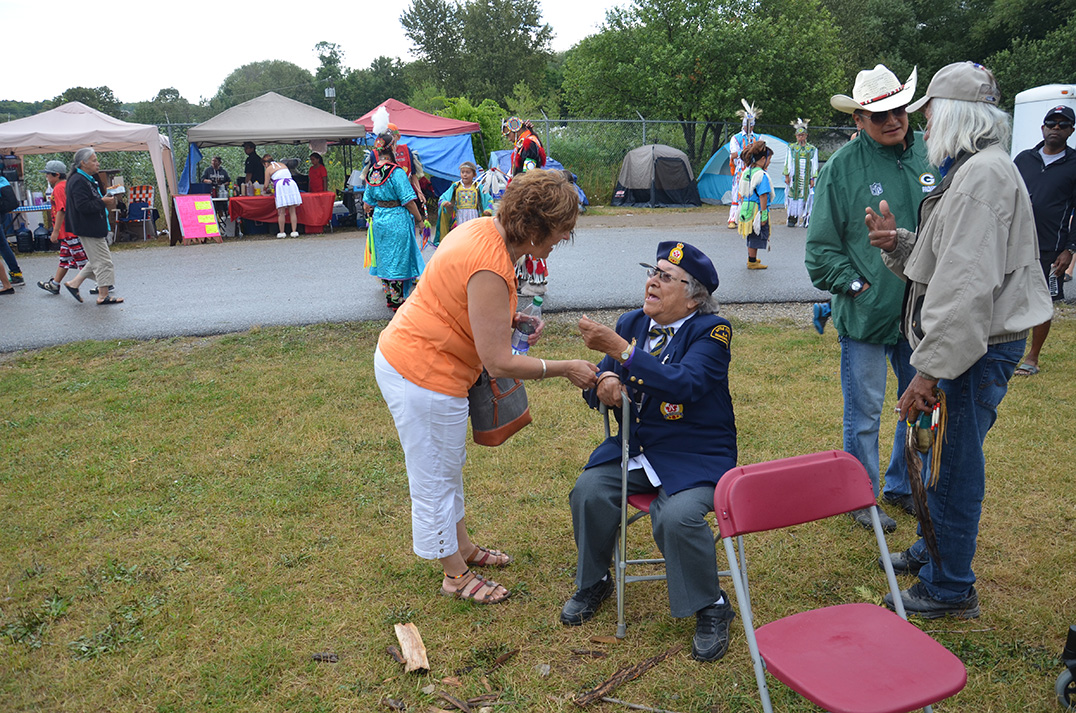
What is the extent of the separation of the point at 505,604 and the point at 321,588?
87 centimetres

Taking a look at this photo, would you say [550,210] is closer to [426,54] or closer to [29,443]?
[29,443]

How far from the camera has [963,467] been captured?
2910mm

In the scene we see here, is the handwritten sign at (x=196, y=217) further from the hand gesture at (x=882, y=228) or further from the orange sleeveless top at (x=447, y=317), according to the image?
the hand gesture at (x=882, y=228)

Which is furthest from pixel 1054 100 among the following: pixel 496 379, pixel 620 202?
pixel 496 379

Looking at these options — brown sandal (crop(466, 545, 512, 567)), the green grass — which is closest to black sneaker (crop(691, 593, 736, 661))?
the green grass

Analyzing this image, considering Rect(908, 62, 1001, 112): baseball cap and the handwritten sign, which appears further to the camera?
the handwritten sign

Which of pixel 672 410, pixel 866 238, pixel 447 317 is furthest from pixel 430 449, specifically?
pixel 866 238

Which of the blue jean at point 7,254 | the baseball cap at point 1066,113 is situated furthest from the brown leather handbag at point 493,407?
the blue jean at point 7,254

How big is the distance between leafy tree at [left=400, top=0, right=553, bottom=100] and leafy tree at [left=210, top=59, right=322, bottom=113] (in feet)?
68.8

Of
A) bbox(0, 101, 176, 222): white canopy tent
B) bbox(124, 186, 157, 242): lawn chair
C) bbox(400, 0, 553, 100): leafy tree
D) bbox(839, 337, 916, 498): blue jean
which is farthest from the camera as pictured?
bbox(400, 0, 553, 100): leafy tree

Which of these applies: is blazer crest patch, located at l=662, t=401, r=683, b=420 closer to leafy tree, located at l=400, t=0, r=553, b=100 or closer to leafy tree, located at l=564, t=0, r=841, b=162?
leafy tree, located at l=564, t=0, r=841, b=162

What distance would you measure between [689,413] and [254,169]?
17.4 meters

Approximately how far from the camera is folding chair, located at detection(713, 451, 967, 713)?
6.67 feet

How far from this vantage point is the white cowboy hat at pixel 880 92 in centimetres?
345
